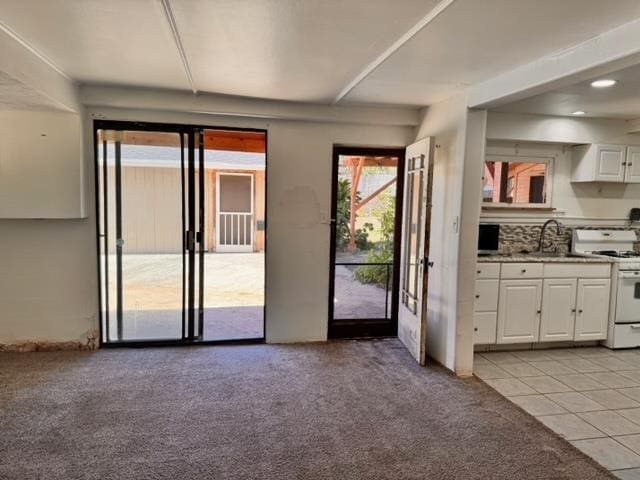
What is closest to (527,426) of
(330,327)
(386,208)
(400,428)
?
(400,428)

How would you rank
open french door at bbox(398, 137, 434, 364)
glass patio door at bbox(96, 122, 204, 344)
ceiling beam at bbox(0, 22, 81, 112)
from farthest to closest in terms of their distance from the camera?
glass patio door at bbox(96, 122, 204, 344)
open french door at bbox(398, 137, 434, 364)
ceiling beam at bbox(0, 22, 81, 112)

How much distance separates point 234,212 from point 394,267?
6441 mm

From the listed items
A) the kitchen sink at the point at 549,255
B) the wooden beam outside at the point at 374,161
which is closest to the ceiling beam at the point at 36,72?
the wooden beam outside at the point at 374,161

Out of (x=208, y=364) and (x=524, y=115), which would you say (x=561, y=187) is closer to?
(x=524, y=115)

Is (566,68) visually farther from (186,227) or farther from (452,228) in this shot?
(186,227)

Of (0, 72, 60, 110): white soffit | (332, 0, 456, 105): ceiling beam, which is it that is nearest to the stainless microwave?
(332, 0, 456, 105): ceiling beam

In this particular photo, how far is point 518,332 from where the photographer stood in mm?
4105

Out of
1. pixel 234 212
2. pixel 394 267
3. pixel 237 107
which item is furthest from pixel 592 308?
pixel 234 212

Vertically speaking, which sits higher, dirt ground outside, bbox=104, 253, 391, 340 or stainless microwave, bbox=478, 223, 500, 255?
stainless microwave, bbox=478, 223, 500, 255

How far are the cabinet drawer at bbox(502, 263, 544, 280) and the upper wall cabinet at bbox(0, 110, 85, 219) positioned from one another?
12.7ft

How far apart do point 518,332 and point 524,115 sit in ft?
6.88

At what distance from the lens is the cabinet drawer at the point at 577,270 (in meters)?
4.12

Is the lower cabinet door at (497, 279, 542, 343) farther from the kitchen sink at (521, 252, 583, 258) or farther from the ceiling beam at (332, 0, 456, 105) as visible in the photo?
the ceiling beam at (332, 0, 456, 105)

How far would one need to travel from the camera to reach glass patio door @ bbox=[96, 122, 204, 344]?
3.94 metres
